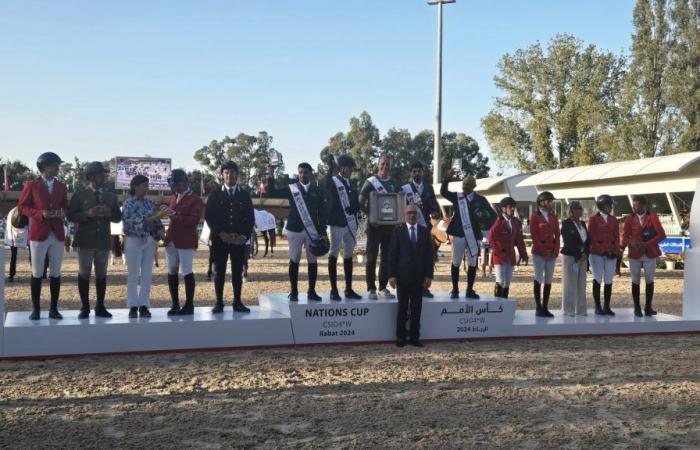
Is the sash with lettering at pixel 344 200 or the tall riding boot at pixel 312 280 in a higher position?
the sash with lettering at pixel 344 200

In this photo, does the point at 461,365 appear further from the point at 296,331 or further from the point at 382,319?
the point at 296,331

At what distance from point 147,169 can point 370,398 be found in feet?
183

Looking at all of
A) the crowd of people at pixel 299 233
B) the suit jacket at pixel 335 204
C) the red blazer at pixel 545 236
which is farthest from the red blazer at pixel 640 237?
the suit jacket at pixel 335 204

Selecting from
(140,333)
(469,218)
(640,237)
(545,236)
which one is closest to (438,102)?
(640,237)

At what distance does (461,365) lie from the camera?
7148mm

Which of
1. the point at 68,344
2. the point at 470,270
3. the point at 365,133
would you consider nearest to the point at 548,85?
the point at 365,133

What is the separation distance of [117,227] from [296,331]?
8.62 meters

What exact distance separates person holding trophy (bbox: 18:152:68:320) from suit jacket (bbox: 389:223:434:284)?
3.50 meters

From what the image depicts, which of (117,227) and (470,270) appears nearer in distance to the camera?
(470,270)

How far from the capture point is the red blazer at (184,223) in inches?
305

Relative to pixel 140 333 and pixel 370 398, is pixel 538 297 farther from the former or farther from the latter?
pixel 140 333

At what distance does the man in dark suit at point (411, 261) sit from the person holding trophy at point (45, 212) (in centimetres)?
352

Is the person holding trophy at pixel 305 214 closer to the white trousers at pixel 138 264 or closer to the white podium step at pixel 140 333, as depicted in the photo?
the white podium step at pixel 140 333

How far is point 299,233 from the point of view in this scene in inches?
324
